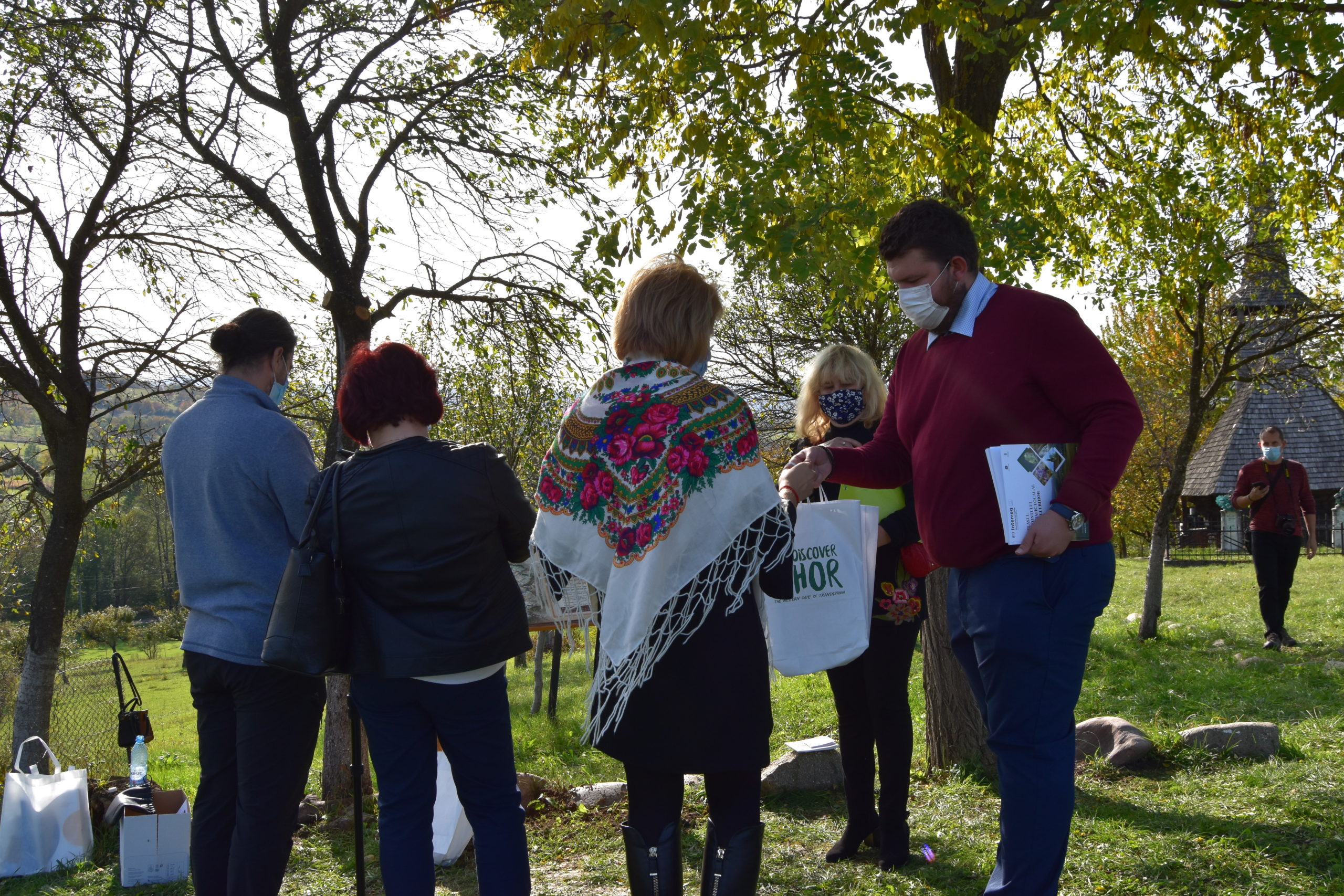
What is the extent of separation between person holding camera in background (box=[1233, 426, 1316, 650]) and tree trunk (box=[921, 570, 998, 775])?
5.11 m

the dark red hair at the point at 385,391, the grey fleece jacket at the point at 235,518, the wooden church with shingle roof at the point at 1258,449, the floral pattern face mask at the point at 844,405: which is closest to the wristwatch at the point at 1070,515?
the floral pattern face mask at the point at 844,405

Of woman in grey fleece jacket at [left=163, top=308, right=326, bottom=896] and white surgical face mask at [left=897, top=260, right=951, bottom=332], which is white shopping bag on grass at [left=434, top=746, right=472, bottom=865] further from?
white surgical face mask at [left=897, top=260, right=951, bottom=332]

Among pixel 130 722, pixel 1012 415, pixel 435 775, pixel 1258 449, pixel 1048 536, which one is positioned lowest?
pixel 130 722

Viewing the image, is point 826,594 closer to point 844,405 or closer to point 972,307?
point 972,307

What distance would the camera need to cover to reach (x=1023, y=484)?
2316 millimetres

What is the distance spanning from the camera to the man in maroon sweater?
7.61ft

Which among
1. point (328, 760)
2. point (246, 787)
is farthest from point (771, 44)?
point (328, 760)

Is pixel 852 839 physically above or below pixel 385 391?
below

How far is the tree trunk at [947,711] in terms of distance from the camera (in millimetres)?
4664

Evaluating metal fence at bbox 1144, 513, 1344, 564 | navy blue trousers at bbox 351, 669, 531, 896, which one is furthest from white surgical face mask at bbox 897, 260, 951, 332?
metal fence at bbox 1144, 513, 1344, 564

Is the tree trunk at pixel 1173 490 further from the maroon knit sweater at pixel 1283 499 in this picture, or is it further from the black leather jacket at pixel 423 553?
the black leather jacket at pixel 423 553

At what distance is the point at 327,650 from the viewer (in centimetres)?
255

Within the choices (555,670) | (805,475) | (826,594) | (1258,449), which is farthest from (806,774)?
(1258,449)

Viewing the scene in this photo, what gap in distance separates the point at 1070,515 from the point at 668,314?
112 cm
